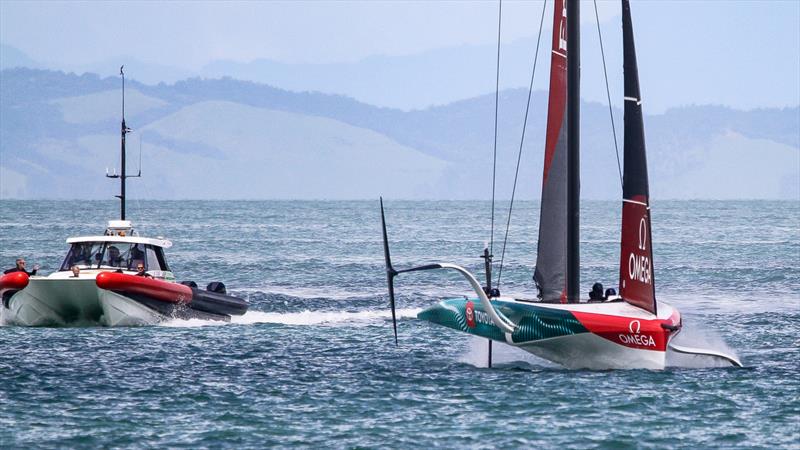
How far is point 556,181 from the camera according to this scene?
27.0m

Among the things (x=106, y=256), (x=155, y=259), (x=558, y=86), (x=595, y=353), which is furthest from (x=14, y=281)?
(x=595, y=353)

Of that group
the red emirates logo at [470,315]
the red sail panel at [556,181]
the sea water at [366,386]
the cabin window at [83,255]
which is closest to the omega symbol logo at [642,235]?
the red sail panel at [556,181]

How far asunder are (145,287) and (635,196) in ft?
44.4

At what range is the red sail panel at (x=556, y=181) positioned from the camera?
26.9 meters

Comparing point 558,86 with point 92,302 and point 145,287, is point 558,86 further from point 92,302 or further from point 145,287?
point 92,302

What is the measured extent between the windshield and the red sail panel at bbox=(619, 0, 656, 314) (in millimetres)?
14327

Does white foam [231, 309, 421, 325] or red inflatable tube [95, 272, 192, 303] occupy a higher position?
red inflatable tube [95, 272, 192, 303]

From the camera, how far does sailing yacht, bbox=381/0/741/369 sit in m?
24.6

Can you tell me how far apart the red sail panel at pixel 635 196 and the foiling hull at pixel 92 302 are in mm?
13166

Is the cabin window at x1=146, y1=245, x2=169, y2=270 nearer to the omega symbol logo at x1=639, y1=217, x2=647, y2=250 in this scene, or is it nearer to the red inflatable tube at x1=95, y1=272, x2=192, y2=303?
the red inflatable tube at x1=95, y1=272, x2=192, y2=303

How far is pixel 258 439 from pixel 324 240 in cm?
7951

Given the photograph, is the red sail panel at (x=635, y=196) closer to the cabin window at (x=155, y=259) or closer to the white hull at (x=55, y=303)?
the white hull at (x=55, y=303)

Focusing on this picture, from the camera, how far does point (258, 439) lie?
19891 mm

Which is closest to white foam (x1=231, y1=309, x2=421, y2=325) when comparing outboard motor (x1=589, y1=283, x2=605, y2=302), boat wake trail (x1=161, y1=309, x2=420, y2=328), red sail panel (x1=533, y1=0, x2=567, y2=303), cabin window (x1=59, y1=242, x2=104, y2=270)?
boat wake trail (x1=161, y1=309, x2=420, y2=328)
